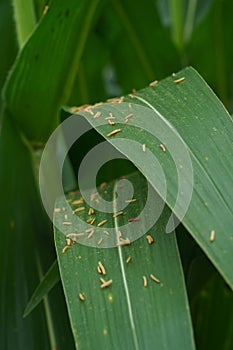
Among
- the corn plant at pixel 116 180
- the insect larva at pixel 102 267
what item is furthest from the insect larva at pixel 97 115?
the insect larva at pixel 102 267

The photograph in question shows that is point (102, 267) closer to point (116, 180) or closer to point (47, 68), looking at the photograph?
point (116, 180)

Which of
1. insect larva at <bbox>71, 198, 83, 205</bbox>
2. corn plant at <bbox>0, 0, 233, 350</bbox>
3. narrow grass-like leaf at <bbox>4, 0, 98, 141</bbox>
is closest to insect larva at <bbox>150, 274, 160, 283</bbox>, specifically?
corn plant at <bbox>0, 0, 233, 350</bbox>

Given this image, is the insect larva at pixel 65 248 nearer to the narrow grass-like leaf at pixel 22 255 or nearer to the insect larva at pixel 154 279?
the insect larva at pixel 154 279

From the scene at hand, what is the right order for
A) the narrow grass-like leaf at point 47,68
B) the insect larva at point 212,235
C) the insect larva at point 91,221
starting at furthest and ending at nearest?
the narrow grass-like leaf at point 47,68
the insect larva at point 91,221
the insect larva at point 212,235

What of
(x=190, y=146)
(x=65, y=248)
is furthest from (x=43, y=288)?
(x=190, y=146)

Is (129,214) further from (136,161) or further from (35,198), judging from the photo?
(35,198)

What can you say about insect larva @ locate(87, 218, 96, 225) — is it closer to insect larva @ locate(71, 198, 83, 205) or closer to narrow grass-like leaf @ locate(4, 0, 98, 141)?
insect larva @ locate(71, 198, 83, 205)
